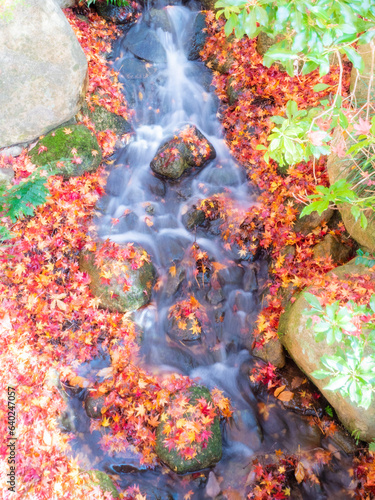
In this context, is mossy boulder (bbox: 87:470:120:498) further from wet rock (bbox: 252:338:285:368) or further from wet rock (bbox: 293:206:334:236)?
wet rock (bbox: 293:206:334:236)

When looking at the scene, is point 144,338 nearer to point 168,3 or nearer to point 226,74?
point 226,74

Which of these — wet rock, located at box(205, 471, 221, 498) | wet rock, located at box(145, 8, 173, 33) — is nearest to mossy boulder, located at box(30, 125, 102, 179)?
wet rock, located at box(145, 8, 173, 33)

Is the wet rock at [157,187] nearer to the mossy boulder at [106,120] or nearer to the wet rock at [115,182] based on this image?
the wet rock at [115,182]

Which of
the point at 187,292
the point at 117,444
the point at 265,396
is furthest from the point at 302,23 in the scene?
the point at 117,444

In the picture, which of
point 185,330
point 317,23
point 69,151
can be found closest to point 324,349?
point 185,330

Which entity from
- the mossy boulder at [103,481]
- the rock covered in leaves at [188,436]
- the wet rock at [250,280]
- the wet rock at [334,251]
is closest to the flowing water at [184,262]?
the wet rock at [250,280]

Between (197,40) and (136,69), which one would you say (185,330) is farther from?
(197,40)
